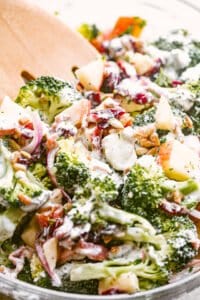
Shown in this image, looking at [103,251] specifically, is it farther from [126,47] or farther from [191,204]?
[126,47]

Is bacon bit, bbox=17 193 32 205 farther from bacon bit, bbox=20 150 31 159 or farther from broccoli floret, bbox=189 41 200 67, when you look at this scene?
broccoli floret, bbox=189 41 200 67

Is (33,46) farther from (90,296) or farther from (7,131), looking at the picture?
(90,296)

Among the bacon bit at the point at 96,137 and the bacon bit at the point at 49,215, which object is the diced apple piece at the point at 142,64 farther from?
the bacon bit at the point at 49,215

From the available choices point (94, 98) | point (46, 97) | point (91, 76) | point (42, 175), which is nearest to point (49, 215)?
point (42, 175)

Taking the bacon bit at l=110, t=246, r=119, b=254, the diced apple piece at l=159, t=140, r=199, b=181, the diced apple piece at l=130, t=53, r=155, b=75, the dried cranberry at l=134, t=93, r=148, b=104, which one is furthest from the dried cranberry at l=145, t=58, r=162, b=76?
the bacon bit at l=110, t=246, r=119, b=254

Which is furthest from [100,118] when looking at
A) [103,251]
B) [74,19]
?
[74,19]

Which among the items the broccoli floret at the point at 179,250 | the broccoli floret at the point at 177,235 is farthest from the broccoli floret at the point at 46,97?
the broccoli floret at the point at 179,250
